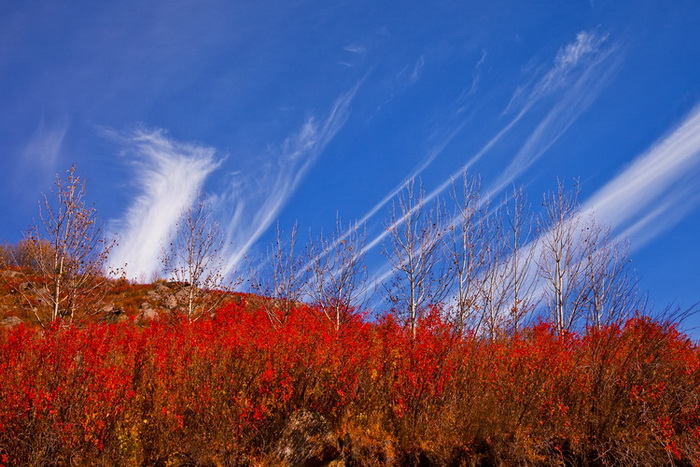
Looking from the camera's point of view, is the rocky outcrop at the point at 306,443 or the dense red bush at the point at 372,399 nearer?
the dense red bush at the point at 372,399

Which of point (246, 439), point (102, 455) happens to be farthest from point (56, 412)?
point (246, 439)

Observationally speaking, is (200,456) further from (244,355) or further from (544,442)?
(544,442)

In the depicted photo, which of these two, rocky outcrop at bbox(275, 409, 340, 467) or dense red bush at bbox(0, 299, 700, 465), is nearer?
dense red bush at bbox(0, 299, 700, 465)

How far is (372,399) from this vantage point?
8.16m

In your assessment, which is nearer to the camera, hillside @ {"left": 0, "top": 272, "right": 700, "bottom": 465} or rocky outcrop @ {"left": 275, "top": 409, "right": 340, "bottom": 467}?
hillside @ {"left": 0, "top": 272, "right": 700, "bottom": 465}

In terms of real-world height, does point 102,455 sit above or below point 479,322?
below

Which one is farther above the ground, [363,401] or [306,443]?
[363,401]

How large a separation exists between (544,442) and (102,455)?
6.29 m

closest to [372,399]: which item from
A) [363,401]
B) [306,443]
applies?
[363,401]

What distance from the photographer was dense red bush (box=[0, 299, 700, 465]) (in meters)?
6.58

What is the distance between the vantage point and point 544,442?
6863mm

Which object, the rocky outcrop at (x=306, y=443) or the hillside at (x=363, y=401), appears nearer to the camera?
the hillside at (x=363, y=401)

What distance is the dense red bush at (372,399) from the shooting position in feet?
21.6

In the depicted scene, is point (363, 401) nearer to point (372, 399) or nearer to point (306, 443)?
point (372, 399)
